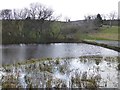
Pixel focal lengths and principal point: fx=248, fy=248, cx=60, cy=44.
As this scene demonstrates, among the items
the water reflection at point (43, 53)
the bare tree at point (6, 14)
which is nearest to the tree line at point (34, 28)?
the bare tree at point (6, 14)

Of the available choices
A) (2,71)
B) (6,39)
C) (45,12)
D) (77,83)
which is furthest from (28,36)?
(77,83)

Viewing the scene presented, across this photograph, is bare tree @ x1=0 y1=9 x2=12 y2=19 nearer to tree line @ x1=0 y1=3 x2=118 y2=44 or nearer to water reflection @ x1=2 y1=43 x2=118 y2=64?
tree line @ x1=0 y1=3 x2=118 y2=44

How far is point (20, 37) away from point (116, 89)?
33.6 meters

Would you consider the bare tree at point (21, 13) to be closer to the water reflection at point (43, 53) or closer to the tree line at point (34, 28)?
the tree line at point (34, 28)

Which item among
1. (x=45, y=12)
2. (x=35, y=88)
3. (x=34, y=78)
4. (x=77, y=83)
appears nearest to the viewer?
(x=35, y=88)

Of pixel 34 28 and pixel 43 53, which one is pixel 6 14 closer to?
pixel 34 28

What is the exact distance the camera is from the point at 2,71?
11773mm

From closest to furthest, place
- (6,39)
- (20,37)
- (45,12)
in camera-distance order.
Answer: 1. (6,39)
2. (20,37)
3. (45,12)

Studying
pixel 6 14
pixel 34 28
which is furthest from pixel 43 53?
pixel 6 14

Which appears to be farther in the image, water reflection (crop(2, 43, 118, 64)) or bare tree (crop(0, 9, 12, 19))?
bare tree (crop(0, 9, 12, 19))

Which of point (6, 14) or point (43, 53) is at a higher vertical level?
point (6, 14)

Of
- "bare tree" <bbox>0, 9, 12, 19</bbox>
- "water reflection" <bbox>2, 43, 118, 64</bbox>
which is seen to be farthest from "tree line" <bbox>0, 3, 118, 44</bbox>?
"water reflection" <bbox>2, 43, 118, 64</bbox>

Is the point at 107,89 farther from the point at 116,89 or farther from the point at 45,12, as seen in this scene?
the point at 45,12

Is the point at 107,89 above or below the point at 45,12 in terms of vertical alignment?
below
